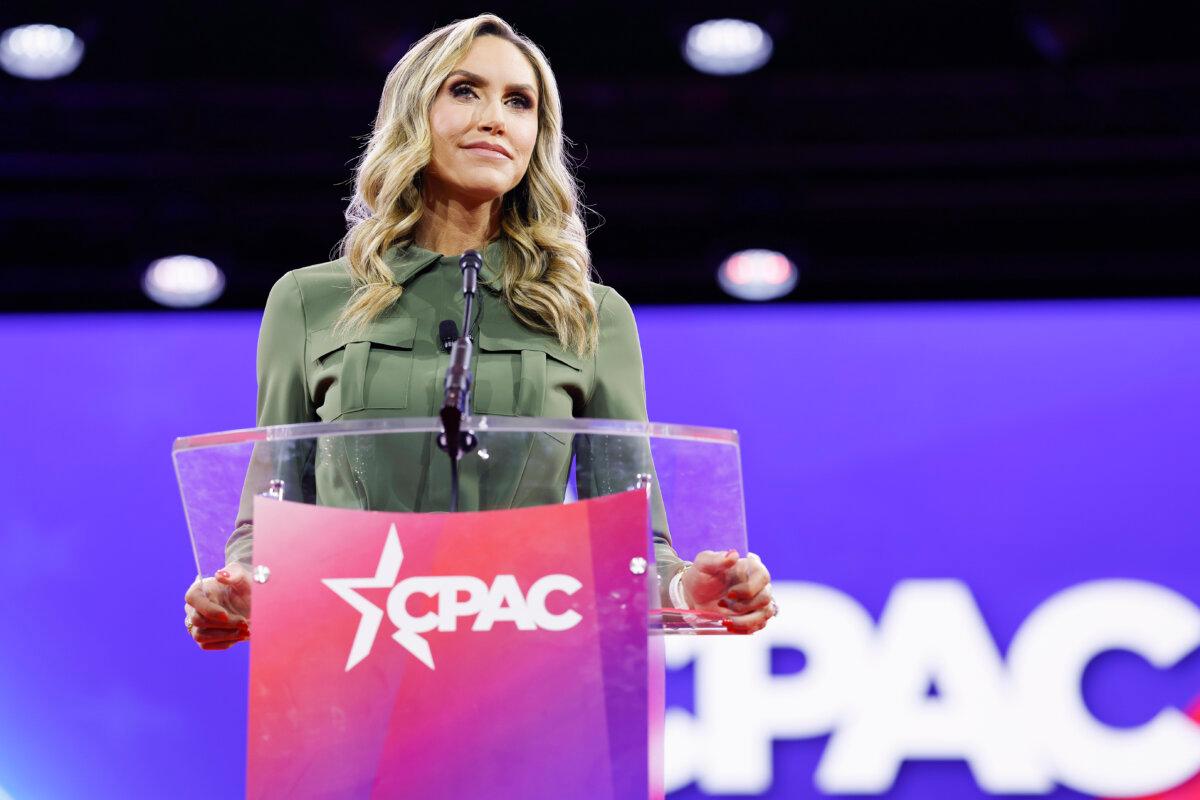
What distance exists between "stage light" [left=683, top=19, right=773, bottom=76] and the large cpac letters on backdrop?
159 centimetres

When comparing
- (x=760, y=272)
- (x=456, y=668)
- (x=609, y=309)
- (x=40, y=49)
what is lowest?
(x=456, y=668)

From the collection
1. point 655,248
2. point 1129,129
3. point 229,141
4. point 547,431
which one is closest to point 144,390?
point 229,141

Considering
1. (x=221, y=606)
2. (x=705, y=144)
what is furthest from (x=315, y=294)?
(x=705, y=144)

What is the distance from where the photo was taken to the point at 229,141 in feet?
16.0

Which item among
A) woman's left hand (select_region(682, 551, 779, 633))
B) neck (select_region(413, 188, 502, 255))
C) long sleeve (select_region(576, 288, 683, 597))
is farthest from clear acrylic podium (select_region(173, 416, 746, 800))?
neck (select_region(413, 188, 502, 255))

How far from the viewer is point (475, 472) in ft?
4.54

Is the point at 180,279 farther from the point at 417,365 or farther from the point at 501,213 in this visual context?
the point at 417,365

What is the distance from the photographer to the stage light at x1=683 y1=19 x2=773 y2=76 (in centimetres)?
432

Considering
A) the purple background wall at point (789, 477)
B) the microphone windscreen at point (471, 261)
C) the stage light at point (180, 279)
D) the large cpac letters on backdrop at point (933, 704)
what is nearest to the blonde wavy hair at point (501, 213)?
the microphone windscreen at point (471, 261)

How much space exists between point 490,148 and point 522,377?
0.34 metres

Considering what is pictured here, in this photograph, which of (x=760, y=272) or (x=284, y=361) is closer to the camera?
(x=284, y=361)

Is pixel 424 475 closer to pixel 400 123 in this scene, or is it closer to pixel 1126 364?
pixel 400 123

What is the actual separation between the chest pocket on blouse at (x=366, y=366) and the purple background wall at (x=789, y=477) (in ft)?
8.33

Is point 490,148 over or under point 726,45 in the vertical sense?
under
